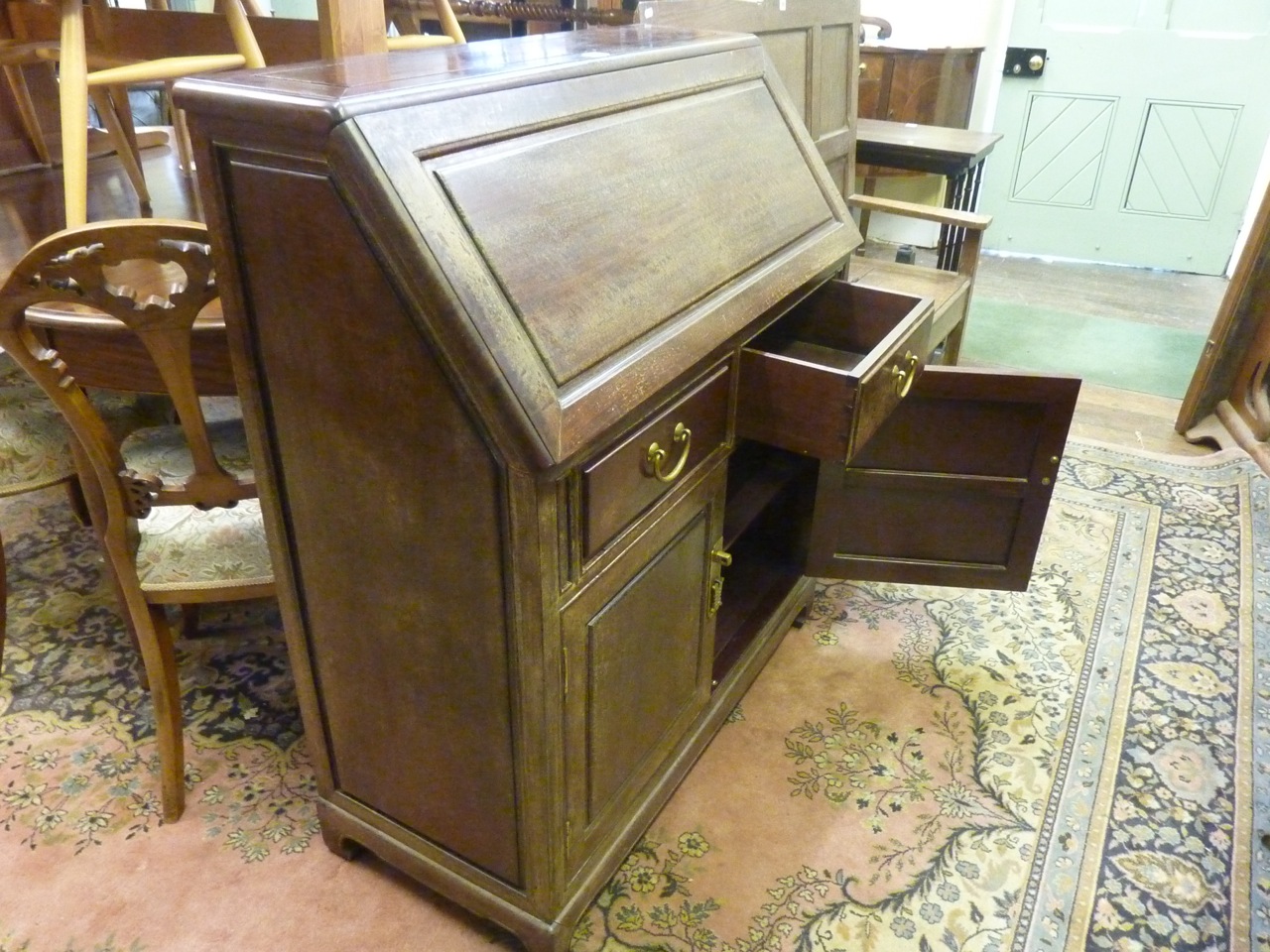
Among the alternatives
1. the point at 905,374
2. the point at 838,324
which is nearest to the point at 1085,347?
the point at 838,324

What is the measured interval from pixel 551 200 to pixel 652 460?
0.29 metres

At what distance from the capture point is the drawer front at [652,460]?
3.10 ft

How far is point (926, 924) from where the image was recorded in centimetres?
127

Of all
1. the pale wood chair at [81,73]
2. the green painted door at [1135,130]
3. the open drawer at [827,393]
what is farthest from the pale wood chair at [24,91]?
the green painted door at [1135,130]

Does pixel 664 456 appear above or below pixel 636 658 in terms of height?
above

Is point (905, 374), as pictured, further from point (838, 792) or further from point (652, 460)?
point (838, 792)

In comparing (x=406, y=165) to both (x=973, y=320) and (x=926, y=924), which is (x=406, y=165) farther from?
(x=973, y=320)

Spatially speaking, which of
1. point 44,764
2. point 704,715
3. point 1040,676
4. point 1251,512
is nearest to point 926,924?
point 704,715

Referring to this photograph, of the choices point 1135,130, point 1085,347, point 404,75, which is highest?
point 404,75

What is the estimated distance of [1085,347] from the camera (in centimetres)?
314

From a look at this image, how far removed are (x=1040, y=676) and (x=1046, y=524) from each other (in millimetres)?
561

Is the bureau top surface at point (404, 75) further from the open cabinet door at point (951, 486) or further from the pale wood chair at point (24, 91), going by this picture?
the pale wood chair at point (24, 91)

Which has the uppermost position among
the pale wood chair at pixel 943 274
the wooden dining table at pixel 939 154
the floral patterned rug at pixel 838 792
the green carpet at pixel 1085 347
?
the wooden dining table at pixel 939 154

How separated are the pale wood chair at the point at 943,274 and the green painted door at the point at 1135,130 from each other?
1.91 meters
